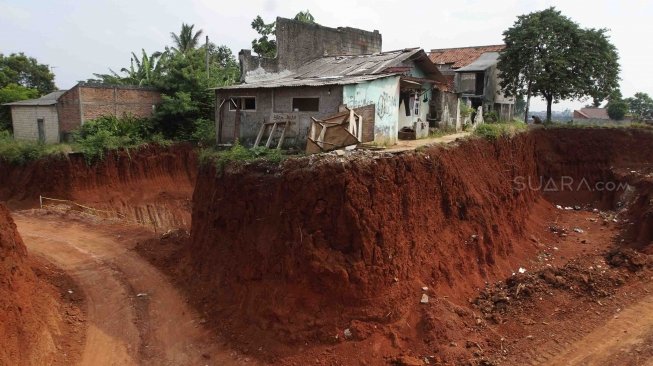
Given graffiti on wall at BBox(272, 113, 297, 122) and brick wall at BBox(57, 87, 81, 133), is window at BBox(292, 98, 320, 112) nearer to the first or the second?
graffiti on wall at BBox(272, 113, 297, 122)

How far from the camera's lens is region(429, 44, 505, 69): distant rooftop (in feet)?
111

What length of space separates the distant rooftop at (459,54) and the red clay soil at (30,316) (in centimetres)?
Result: 2938

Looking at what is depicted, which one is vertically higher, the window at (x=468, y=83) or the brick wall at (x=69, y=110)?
the window at (x=468, y=83)

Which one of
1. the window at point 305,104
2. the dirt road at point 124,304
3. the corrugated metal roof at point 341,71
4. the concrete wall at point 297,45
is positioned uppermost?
the concrete wall at point 297,45

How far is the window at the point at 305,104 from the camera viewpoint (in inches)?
580

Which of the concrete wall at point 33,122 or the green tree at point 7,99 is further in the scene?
the green tree at point 7,99

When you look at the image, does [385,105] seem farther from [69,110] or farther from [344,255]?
[69,110]

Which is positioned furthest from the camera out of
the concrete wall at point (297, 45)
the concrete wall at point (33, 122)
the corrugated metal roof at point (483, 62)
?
the corrugated metal roof at point (483, 62)

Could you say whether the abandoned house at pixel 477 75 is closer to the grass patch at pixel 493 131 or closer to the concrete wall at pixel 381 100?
the grass patch at pixel 493 131

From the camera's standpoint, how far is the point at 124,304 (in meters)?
13.1

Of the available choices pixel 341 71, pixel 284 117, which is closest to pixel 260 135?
pixel 284 117

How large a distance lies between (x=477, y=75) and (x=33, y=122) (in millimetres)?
26863

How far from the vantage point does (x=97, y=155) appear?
2248 centimetres

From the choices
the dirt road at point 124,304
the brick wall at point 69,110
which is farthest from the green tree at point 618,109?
the brick wall at point 69,110
